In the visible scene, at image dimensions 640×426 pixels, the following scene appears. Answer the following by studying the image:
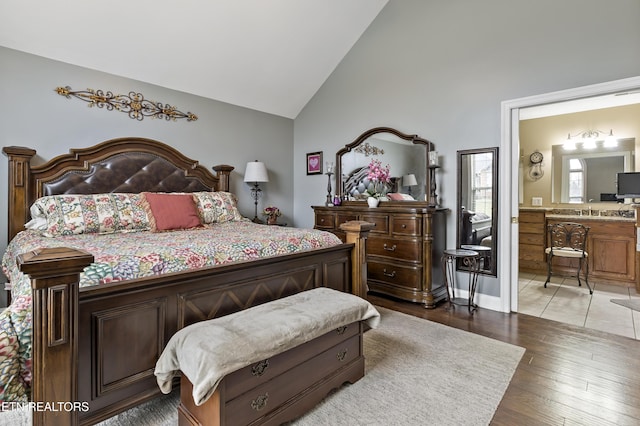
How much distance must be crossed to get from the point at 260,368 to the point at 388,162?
318cm

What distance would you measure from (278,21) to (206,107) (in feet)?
4.60

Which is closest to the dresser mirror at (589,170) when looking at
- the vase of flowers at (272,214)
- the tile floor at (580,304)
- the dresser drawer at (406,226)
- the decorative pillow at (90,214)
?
the tile floor at (580,304)

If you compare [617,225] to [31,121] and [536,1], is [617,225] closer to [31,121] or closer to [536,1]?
[536,1]

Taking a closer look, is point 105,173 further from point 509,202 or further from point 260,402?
point 509,202

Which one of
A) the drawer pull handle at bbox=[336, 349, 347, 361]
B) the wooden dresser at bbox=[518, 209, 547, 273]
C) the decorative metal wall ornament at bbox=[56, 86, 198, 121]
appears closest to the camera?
the drawer pull handle at bbox=[336, 349, 347, 361]

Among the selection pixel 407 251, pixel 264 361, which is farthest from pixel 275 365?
pixel 407 251

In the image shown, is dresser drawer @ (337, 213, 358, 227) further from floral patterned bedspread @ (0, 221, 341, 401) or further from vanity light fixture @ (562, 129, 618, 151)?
vanity light fixture @ (562, 129, 618, 151)

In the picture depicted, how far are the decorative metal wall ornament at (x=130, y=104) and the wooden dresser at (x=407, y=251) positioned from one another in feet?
8.13

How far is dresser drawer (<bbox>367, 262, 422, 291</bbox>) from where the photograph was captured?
3398 millimetres

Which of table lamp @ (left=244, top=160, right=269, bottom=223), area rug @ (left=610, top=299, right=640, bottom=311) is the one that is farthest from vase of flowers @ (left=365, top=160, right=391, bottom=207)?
area rug @ (left=610, top=299, right=640, bottom=311)

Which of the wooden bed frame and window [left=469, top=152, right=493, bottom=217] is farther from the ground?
window [left=469, top=152, right=493, bottom=217]

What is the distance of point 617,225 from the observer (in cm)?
421

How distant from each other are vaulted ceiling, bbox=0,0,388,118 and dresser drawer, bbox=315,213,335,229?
1897 mm

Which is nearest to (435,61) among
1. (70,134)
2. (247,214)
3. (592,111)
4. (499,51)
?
(499,51)
